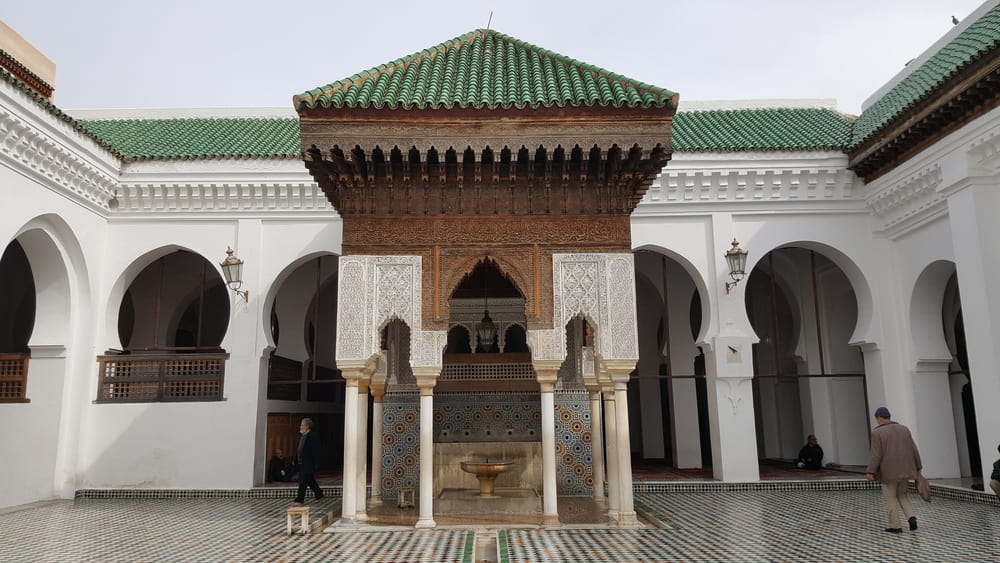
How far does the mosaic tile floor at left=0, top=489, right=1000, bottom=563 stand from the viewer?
14.2 feet

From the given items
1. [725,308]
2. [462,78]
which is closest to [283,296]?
[462,78]

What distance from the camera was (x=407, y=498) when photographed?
636 cm

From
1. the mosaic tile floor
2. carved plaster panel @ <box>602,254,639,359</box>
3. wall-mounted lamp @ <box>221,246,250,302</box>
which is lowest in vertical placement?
the mosaic tile floor

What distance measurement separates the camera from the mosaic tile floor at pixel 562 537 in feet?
14.2

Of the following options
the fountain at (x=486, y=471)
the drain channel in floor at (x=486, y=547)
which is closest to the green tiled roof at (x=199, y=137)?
the fountain at (x=486, y=471)

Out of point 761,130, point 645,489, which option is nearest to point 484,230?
point 645,489

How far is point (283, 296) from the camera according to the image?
361 inches

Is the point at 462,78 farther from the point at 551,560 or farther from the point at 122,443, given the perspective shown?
the point at 122,443

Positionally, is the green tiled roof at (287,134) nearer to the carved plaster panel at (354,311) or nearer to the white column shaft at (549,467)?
the carved plaster panel at (354,311)

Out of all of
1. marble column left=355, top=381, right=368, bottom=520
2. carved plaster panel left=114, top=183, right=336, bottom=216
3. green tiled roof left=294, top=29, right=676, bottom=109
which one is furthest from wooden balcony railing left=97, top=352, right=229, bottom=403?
green tiled roof left=294, top=29, right=676, bottom=109

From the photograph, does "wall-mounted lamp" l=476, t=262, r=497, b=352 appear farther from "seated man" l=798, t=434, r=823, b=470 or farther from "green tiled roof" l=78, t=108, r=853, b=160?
"seated man" l=798, t=434, r=823, b=470

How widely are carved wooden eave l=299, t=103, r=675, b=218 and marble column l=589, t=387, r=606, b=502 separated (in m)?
1.80

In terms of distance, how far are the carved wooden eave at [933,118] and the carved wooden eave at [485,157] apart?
9.81 feet

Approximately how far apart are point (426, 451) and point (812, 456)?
18.5 feet
